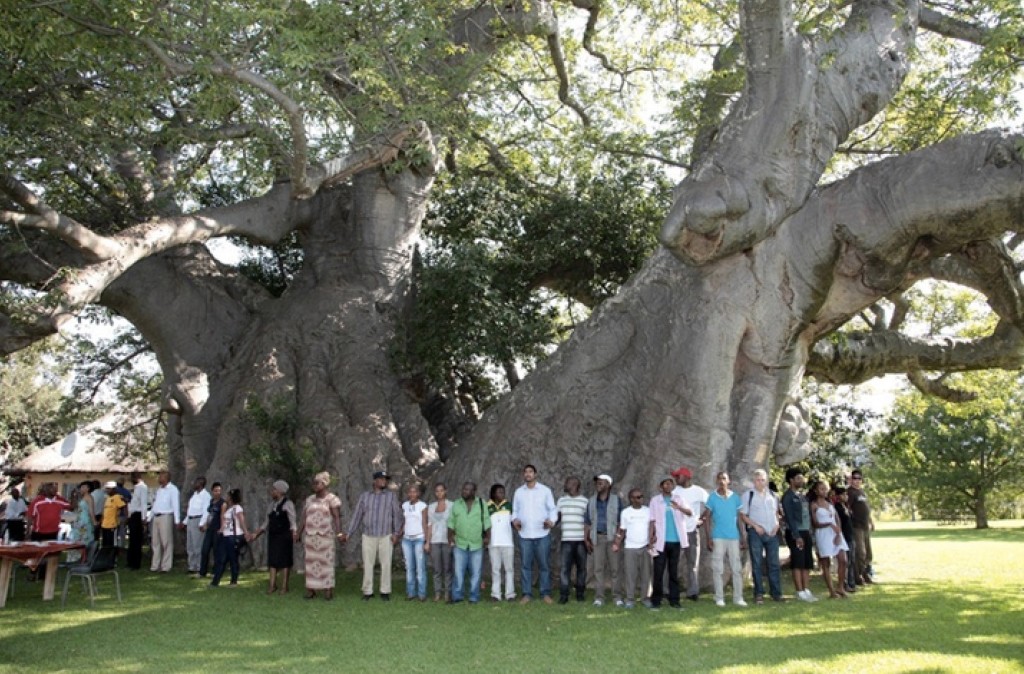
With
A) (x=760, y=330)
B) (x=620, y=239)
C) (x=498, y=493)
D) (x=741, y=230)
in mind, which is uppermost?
(x=620, y=239)

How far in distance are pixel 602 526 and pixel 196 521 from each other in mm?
6336

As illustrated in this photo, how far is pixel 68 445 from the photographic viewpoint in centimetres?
2828

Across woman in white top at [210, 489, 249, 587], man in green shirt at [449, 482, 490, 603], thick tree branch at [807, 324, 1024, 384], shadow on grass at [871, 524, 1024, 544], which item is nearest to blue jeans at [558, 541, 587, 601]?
man in green shirt at [449, 482, 490, 603]

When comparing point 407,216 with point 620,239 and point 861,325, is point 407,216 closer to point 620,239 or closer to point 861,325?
point 620,239

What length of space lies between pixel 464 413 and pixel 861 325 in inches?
358

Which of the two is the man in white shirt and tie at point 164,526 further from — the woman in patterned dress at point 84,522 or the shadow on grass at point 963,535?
the shadow on grass at point 963,535

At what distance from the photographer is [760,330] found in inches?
452

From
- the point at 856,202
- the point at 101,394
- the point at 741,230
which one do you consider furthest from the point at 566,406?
the point at 101,394

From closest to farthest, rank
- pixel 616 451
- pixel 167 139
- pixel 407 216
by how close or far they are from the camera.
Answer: pixel 616 451, pixel 167 139, pixel 407 216

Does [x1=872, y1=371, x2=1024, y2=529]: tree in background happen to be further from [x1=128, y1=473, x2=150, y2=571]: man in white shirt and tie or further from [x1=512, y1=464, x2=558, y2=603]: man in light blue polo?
[x1=128, y1=473, x2=150, y2=571]: man in white shirt and tie

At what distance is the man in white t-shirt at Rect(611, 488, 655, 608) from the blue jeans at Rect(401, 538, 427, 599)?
2354 mm

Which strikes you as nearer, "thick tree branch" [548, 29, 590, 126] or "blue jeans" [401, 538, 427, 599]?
"blue jeans" [401, 538, 427, 599]

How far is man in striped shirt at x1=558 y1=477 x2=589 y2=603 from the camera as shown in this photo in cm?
1035

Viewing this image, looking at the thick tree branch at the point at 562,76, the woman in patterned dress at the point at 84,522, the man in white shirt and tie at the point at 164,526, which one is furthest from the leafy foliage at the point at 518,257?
the woman in patterned dress at the point at 84,522
